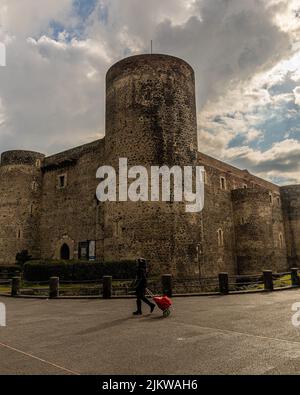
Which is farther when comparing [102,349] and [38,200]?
[38,200]

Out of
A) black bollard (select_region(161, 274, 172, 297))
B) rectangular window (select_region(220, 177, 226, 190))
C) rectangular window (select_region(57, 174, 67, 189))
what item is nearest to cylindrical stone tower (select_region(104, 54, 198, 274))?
black bollard (select_region(161, 274, 172, 297))

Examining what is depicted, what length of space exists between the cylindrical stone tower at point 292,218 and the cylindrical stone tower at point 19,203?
28.1m

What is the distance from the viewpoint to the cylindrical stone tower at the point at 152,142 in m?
19.5

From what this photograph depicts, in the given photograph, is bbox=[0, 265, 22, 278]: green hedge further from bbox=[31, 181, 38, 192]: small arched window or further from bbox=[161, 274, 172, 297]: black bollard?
bbox=[161, 274, 172, 297]: black bollard

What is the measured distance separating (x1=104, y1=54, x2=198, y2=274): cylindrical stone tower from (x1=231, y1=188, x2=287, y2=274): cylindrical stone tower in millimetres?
11474

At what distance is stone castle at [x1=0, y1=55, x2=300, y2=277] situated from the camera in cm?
1983

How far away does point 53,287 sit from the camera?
50.3 feet

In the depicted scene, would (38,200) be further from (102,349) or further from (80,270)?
(102,349)

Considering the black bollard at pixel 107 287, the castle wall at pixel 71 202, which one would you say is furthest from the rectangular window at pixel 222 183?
the black bollard at pixel 107 287

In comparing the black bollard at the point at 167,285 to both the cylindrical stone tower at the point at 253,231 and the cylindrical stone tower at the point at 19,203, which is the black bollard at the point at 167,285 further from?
the cylindrical stone tower at the point at 19,203

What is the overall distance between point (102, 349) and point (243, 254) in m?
26.4
